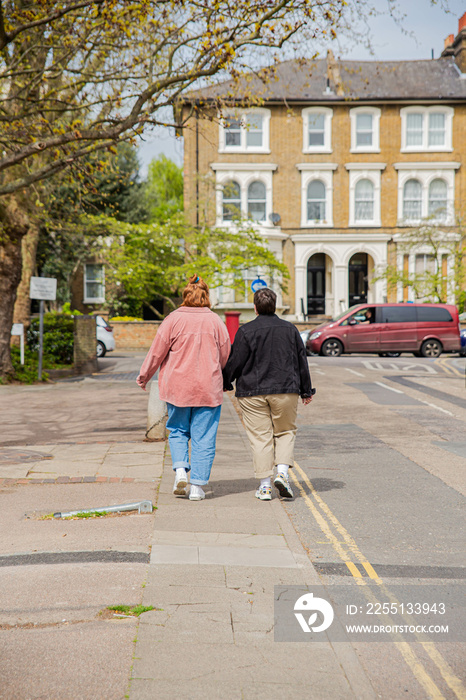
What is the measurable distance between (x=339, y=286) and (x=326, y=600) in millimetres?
34530

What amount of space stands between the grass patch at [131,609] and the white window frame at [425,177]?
35.5 metres

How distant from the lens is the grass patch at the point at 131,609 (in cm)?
353

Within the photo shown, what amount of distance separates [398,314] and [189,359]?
825 inches

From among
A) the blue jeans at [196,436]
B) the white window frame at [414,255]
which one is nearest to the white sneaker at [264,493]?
the blue jeans at [196,436]

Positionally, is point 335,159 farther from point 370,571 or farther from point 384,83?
point 370,571

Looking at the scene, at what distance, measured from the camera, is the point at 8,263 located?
56.1ft

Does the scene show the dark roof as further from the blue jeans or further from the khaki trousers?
the blue jeans

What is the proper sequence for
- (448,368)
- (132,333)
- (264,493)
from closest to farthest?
(264,493)
(448,368)
(132,333)

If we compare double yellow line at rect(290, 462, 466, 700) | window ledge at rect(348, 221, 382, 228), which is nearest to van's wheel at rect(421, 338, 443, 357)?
window ledge at rect(348, 221, 382, 228)

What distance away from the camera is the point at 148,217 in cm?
4103

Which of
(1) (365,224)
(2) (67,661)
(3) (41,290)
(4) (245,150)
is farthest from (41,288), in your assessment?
(1) (365,224)

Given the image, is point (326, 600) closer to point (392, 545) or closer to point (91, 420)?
point (392, 545)

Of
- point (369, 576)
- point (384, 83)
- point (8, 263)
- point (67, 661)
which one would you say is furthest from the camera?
point (384, 83)

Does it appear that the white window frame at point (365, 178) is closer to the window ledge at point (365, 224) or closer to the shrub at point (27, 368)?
the window ledge at point (365, 224)
